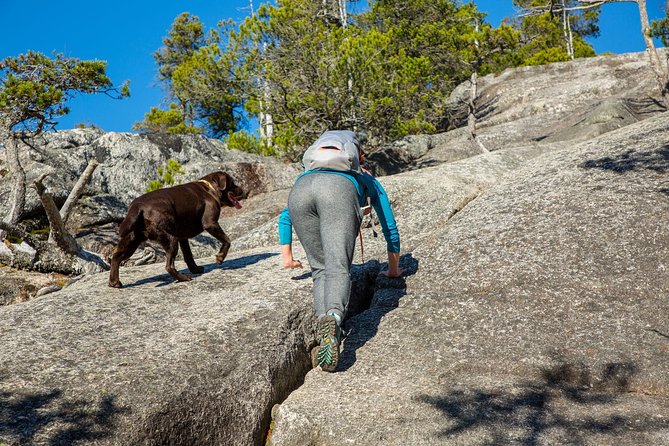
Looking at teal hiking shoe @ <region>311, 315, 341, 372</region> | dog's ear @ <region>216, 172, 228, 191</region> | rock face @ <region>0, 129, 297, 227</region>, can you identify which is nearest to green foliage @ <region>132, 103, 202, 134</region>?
rock face @ <region>0, 129, 297, 227</region>

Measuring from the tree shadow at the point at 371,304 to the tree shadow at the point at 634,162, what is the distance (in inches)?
141

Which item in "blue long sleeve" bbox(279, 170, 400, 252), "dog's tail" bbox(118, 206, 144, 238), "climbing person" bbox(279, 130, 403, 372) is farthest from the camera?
"dog's tail" bbox(118, 206, 144, 238)

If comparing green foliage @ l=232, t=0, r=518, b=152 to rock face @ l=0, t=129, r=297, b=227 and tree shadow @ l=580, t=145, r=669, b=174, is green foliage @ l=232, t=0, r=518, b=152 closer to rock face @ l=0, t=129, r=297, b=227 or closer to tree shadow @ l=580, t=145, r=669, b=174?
rock face @ l=0, t=129, r=297, b=227

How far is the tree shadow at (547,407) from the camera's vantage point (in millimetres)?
4418

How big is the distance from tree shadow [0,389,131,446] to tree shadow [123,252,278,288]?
294cm

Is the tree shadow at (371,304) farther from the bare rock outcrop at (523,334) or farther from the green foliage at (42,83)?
the green foliage at (42,83)

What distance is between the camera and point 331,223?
18.1 ft

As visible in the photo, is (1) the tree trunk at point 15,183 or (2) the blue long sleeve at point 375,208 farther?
(1) the tree trunk at point 15,183

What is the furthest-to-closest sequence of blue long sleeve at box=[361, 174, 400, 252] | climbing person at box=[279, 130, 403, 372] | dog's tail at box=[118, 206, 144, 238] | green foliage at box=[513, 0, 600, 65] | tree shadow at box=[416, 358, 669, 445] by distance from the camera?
green foliage at box=[513, 0, 600, 65]
dog's tail at box=[118, 206, 144, 238]
blue long sleeve at box=[361, 174, 400, 252]
climbing person at box=[279, 130, 403, 372]
tree shadow at box=[416, 358, 669, 445]

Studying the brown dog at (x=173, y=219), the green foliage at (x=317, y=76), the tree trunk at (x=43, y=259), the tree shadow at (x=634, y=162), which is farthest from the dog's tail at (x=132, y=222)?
the green foliage at (x=317, y=76)

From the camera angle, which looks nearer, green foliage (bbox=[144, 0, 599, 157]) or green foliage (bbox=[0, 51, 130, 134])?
green foliage (bbox=[0, 51, 130, 134])

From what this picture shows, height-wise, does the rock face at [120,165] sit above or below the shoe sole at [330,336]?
above

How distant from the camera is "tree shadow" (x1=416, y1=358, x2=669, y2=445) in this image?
4.42m

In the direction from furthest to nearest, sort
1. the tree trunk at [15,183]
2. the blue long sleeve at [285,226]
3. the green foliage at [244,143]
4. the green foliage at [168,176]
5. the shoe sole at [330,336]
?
the green foliage at [244,143], the green foliage at [168,176], the tree trunk at [15,183], the blue long sleeve at [285,226], the shoe sole at [330,336]
